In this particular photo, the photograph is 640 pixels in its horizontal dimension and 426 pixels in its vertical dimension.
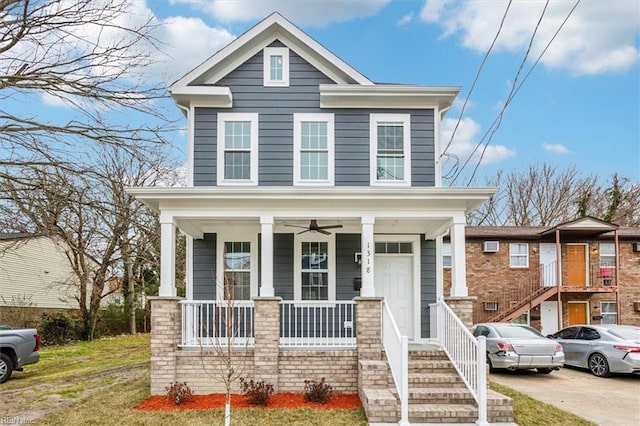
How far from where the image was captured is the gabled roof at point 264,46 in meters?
11.6

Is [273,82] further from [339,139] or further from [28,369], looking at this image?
[28,369]

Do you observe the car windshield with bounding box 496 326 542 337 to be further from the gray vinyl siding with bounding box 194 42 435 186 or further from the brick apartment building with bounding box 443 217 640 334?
the brick apartment building with bounding box 443 217 640 334

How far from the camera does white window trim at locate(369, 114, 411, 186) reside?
11609mm

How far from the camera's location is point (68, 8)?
657 centimetres

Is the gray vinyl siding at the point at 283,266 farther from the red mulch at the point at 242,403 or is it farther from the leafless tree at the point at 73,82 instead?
the leafless tree at the point at 73,82

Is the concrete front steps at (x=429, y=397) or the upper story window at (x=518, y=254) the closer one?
the concrete front steps at (x=429, y=397)

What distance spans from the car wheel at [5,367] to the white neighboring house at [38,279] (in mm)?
11716

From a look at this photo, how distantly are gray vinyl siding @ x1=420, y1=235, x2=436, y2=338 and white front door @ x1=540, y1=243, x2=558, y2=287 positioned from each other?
9980mm

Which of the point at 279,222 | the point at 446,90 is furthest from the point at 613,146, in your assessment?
the point at 279,222

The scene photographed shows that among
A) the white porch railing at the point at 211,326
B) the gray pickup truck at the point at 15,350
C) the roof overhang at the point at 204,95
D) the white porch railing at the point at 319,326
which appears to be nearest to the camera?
the white porch railing at the point at 211,326

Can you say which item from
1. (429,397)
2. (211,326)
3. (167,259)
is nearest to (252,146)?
(167,259)

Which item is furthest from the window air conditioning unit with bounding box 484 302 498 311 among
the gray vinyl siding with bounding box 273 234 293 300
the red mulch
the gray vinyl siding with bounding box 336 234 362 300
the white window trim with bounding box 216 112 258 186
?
the white window trim with bounding box 216 112 258 186

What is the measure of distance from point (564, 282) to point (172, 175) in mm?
18109

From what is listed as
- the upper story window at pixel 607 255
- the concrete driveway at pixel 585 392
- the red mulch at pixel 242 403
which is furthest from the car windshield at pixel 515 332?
the upper story window at pixel 607 255
